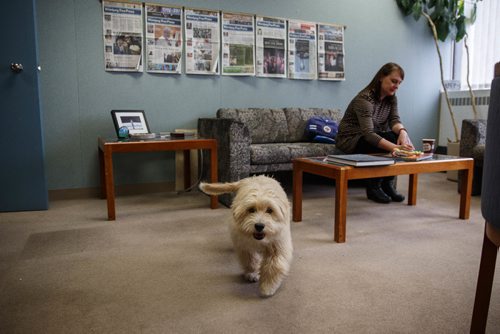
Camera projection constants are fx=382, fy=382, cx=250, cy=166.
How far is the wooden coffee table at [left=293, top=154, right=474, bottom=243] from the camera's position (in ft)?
6.91

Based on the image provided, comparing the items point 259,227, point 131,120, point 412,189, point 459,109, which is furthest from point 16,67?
point 459,109

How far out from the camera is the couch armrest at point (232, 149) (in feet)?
9.41

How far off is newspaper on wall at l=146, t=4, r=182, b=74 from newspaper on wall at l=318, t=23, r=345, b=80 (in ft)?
4.95

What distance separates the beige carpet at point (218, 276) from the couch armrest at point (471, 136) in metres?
0.79

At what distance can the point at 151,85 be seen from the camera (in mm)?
3416

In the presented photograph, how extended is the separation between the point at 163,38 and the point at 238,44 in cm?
72

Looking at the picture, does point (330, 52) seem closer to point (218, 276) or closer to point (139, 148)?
point (139, 148)

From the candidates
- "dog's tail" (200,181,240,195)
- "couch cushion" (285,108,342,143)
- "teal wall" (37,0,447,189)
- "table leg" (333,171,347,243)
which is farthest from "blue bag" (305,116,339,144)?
"dog's tail" (200,181,240,195)

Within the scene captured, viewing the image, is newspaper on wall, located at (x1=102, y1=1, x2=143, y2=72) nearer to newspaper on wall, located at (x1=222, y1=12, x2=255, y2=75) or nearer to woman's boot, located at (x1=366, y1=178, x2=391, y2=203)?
newspaper on wall, located at (x1=222, y1=12, x2=255, y2=75)

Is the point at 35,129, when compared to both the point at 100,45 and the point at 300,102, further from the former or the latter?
the point at 300,102

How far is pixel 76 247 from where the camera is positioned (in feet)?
6.78

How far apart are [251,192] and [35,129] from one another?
6.68 ft

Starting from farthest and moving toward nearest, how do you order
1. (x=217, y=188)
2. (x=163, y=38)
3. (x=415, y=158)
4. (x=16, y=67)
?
1. (x=163, y=38)
2. (x=16, y=67)
3. (x=415, y=158)
4. (x=217, y=188)

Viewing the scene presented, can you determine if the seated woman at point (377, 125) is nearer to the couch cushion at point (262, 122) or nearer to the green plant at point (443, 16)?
the couch cushion at point (262, 122)
